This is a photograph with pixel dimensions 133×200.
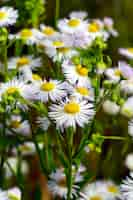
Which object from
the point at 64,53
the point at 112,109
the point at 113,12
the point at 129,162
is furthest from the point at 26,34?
the point at 113,12

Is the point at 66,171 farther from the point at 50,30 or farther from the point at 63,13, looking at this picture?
the point at 63,13

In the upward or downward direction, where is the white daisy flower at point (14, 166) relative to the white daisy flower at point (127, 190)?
downward

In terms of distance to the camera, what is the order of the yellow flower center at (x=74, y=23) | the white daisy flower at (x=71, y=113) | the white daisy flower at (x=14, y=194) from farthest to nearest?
the yellow flower center at (x=74, y=23)
the white daisy flower at (x=14, y=194)
the white daisy flower at (x=71, y=113)

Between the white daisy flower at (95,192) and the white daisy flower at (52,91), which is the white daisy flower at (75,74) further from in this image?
the white daisy flower at (95,192)

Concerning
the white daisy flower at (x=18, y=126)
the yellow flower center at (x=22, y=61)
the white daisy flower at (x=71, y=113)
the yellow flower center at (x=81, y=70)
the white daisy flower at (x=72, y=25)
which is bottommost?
the white daisy flower at (x=18, y=126)

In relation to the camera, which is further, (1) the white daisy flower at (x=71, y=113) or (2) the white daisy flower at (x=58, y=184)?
(2) the white daisy flower at (x=58, y=184)

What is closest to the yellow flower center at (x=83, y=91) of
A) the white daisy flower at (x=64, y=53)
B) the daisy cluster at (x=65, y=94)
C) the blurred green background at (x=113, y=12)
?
the daisy cluster at (x=65, y=94)

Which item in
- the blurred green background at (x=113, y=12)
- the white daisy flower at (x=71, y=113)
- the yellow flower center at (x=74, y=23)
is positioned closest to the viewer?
the white daisy flower at (x=71, y=113)

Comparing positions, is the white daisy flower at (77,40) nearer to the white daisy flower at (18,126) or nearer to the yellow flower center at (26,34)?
the yellow flower center at (26,34)
